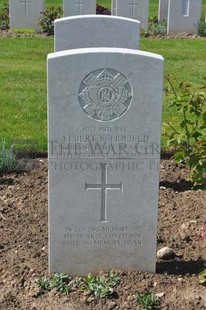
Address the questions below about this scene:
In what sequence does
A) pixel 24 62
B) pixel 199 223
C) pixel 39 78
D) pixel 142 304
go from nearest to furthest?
1. pixel 142 304
2. pixel 199 223
3. pixel 39 78
4. pixel 24 62

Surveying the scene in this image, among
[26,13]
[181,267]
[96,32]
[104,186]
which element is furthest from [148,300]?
[26,13]

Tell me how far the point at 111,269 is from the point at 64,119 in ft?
3.59

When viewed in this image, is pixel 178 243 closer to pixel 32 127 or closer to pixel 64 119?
pixel 64 119

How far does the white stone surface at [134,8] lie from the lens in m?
15.2

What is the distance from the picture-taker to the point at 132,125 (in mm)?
3824

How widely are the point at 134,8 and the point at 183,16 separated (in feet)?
3.98

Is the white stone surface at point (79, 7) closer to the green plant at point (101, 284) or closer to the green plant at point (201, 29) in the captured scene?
the green plant at point (201, 29)

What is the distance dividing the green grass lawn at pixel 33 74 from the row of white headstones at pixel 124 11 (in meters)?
1.16

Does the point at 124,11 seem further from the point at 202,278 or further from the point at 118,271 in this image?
the point at 202,278

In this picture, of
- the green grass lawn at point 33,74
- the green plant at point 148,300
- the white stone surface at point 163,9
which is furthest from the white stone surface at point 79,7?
the green plant at point 148,300

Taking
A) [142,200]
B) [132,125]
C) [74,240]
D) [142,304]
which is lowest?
[142,304]

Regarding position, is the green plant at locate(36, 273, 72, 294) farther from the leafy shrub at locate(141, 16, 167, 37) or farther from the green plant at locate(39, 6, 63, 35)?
the leafy shrub at locate(141, 16, 167, 37)

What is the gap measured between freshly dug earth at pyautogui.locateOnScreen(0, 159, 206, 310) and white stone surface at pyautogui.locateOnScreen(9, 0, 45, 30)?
9615 millimetres

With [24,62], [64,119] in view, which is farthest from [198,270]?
[24,62]
